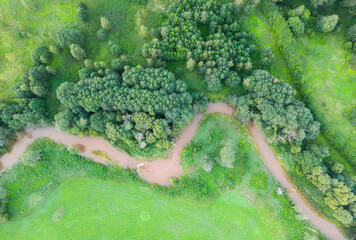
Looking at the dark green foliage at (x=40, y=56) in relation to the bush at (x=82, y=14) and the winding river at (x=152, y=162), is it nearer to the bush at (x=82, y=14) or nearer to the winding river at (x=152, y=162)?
the bush at (x=82, y=14)

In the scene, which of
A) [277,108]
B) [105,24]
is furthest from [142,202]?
[105,24]

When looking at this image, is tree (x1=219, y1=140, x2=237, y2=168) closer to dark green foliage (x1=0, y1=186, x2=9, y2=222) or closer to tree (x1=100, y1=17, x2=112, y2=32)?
tree (x1=100, y1=17, x2=112, y2=32)

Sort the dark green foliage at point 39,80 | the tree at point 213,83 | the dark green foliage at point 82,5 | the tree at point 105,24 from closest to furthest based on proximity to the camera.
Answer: the dark green foliage at point 39,80 → the tree at point 213,83 → the tree at point 105,24 → the dark green foliage at point 82,5

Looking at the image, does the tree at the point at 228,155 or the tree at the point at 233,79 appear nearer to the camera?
the tree at the point at 228,155

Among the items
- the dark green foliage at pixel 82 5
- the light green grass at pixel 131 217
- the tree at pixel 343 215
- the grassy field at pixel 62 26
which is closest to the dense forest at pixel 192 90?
the tree at pixel 343 215

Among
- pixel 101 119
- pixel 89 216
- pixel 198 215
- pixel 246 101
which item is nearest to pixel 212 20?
pixel 246 101

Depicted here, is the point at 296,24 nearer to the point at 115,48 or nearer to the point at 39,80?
the point at 115,48
